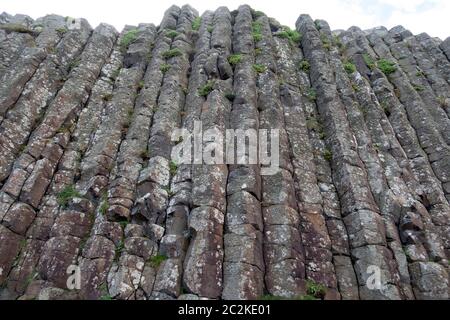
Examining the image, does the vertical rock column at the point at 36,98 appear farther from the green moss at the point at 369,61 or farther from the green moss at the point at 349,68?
the green moss at the point at 369,61

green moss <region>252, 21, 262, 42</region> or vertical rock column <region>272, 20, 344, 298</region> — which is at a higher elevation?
green moss <region>252, 21, 262, 42</region>

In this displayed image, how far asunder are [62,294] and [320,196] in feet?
26.3

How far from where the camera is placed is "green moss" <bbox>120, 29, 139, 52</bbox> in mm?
19855

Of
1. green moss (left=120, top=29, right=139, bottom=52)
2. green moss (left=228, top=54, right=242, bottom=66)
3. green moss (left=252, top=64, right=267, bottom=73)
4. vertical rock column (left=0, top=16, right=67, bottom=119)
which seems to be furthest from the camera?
green moss (left=120, top=29, right=139, bottom=52)

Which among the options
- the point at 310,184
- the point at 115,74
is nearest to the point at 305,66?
the point at 310,184

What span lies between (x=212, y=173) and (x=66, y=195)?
4561 millimetres

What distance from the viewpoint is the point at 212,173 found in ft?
39.8

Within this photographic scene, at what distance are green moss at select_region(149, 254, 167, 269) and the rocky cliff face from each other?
0.06 meters

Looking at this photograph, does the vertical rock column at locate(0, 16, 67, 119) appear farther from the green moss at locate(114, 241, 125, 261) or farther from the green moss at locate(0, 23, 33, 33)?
the green moss at locate(114, 241, 125, 261)

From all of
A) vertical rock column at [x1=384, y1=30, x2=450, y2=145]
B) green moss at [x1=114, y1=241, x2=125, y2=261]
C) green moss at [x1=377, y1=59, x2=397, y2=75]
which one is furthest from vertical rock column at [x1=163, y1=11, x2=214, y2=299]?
vertical rock column at [x1=384, y1=30, x2=450, y2=145]

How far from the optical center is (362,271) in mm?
10242

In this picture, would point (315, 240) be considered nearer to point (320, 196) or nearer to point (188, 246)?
point (320, 196)
